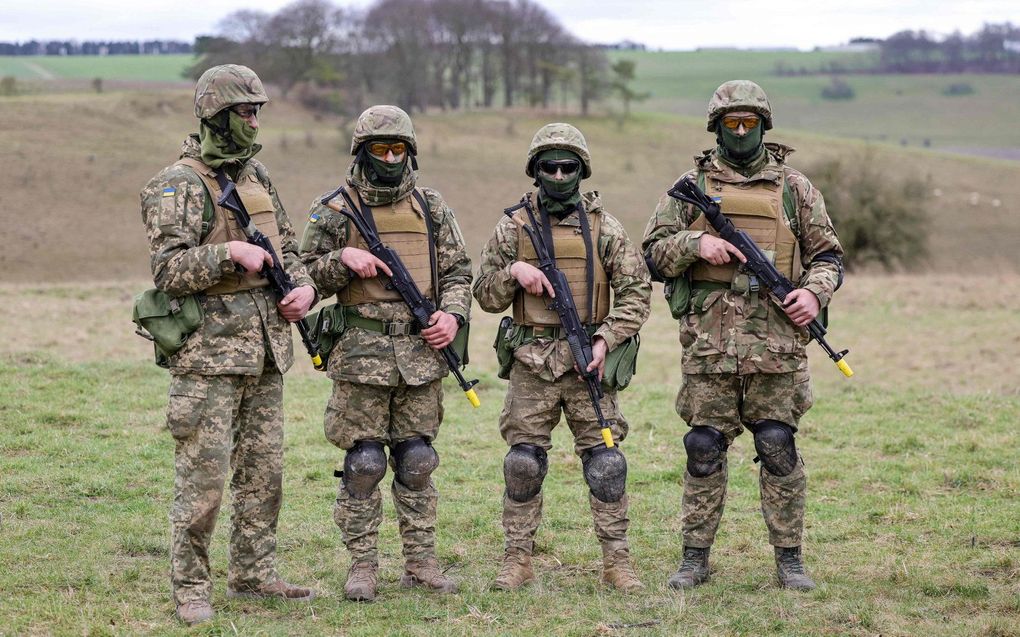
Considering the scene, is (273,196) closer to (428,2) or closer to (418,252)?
(418,252)

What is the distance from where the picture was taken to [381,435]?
7.00 metres

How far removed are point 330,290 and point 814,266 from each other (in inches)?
117

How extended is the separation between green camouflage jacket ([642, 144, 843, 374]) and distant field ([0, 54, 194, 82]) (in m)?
84.9

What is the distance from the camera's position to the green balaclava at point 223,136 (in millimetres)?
6422

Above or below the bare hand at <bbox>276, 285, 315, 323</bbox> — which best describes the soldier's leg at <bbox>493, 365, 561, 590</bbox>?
below

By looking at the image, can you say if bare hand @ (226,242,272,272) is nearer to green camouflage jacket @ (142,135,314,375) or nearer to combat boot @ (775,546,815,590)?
green camouflage jacket @ (142,135,314,375)

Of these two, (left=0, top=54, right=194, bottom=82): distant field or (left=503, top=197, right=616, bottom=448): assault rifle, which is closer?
(left=503, top=197, right=616, bottom=448): assault rifle

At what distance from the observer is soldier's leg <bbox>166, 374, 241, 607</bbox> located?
630 centimetres

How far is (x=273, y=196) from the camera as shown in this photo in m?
6.86

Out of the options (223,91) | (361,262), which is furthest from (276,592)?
(223,91)

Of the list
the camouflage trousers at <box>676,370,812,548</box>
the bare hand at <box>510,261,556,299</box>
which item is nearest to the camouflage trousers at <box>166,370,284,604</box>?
the bare hand at <box>510,261,556,299</box>

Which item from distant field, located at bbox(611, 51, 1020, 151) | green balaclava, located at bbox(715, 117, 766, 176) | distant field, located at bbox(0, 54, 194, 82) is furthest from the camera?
distant field, located at bbox(0, 54, 194, 82)

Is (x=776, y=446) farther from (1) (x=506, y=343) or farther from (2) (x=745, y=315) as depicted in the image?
(1) (x=506, y=343)

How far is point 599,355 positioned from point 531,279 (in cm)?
61
